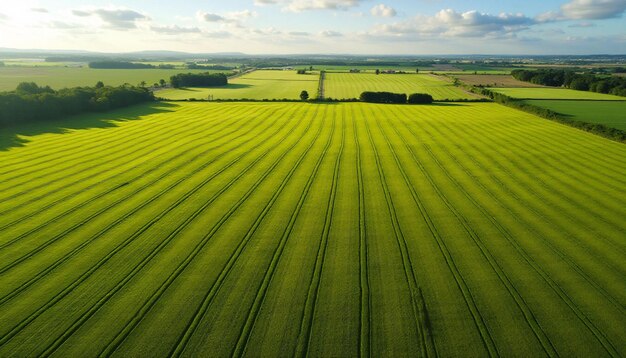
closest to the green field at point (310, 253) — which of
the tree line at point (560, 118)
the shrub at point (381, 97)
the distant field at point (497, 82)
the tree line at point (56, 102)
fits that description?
the tree line at point (560, 118)

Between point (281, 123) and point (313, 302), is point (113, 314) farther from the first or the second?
point (281, 123)

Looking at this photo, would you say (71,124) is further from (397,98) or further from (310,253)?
(397,98)

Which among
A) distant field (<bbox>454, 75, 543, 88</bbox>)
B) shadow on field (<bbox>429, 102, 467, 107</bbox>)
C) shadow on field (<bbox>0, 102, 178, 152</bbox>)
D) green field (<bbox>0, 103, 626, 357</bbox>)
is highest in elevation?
distant field (<bbox>454, 75, 543, 88</bbox>)

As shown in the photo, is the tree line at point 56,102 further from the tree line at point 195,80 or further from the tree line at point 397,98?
the tree line at point 397,98

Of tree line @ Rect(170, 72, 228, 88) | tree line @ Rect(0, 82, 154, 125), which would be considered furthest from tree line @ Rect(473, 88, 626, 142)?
tree line @ Rect(170, 72, 228, 88)

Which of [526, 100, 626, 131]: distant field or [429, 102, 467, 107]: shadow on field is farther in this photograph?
[429, 102, 467, 107]: shadow on field

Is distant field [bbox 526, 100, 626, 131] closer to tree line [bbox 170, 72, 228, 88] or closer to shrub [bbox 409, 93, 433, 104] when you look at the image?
shrub [bbox 409, 93, 433, 104]

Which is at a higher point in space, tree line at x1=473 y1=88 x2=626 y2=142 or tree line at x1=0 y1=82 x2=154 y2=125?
tree line at x1=0 y1=82 x2=154 y2=125
